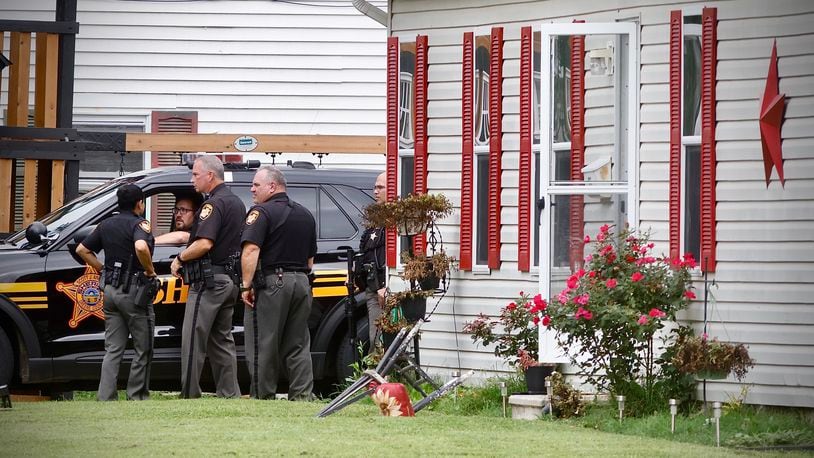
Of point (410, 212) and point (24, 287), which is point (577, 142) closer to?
point (410, 212)

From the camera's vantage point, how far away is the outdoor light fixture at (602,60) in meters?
9.96

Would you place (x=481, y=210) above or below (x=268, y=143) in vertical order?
below

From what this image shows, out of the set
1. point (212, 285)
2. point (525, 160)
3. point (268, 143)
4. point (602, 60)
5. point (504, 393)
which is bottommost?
point (504, 393)

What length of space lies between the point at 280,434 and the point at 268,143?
765 centimetres

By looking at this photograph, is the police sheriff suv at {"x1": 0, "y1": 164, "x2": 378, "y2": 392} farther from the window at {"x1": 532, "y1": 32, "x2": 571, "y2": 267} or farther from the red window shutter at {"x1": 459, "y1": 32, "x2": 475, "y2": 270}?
the window at {"x1": 532, "y1": 32, "x2": 571, "y2": 267}

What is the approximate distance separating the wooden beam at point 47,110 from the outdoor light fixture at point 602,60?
6.14 m

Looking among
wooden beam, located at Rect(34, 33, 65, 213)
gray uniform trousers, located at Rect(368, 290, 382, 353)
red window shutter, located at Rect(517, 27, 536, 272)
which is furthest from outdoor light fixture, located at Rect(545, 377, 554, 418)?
wooden beam, located at Rect(34, 33, 65, 213)

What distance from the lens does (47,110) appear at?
1412 cm

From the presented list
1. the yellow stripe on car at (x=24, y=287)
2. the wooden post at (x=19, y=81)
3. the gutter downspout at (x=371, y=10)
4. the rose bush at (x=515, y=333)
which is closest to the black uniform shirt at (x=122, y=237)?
the yellow stripe on car at (x=24, y=287)

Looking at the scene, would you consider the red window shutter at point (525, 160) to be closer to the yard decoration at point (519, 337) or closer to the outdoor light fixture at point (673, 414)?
the yard decoration at point (519, 337)

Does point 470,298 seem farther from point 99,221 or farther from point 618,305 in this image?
point 99,221

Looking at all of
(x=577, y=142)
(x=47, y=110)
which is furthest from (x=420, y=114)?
(x=47, y=110)

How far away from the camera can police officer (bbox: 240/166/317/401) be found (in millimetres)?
10875

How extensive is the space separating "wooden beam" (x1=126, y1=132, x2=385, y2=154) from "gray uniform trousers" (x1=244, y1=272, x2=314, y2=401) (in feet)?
14.0
